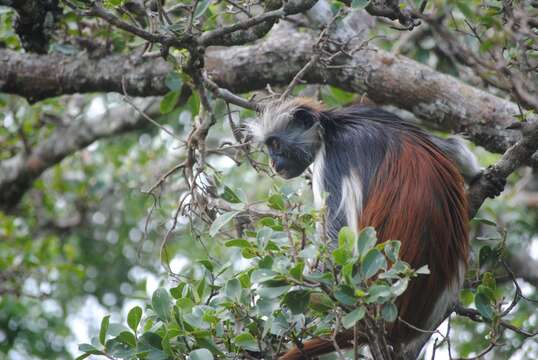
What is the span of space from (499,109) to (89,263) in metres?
5.45

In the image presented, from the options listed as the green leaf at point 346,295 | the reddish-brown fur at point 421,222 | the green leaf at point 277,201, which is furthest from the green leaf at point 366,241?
the reddish-brown fur at point 421,222

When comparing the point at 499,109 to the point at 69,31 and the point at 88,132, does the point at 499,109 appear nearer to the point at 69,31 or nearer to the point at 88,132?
the point at 69,31

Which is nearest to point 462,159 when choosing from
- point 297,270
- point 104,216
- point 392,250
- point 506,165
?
point 506,165

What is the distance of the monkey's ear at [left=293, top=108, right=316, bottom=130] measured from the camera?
13.8 ft

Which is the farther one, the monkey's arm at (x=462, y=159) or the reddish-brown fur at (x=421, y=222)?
the monkey's arm at (x=462, y=159)

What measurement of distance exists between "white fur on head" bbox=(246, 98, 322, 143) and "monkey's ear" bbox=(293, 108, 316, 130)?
24mm

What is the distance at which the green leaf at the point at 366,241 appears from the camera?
2494mm

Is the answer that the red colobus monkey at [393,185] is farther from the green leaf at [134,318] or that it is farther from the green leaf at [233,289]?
the green leaf at [134,318]

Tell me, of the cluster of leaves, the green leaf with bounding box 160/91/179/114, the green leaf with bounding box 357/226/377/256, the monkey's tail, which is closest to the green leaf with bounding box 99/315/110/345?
the cluster of leaves

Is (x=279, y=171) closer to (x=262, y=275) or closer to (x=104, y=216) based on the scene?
(x=262, y=275)

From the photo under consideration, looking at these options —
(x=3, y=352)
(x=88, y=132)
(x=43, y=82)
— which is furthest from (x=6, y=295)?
(x=43, y=82)

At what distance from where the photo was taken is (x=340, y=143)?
4.07 metres

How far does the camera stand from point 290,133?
441 centimetres

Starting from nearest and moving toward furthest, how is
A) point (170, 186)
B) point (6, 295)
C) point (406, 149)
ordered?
point (406, 149)
point (170, 186)
point (6, 295)
